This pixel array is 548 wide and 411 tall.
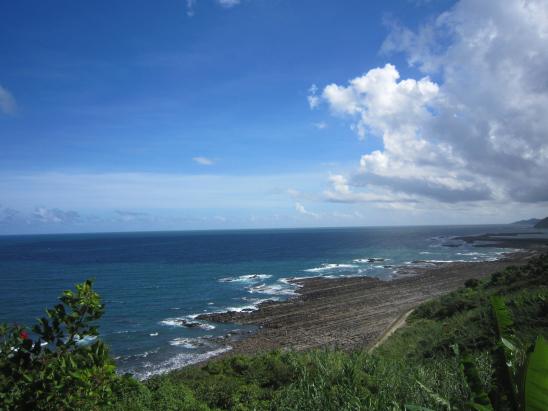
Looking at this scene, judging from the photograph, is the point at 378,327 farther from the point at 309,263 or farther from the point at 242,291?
the point at 309,263

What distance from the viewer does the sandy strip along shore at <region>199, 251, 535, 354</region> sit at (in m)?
30.0

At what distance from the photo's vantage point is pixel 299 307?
40.9m

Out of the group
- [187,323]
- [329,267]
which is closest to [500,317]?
[187,323]

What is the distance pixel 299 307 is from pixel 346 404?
35152 mm

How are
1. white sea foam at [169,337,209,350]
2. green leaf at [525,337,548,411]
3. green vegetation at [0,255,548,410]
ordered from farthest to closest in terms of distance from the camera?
white sea foam at [169,337,209,350] → green vegetation at [0,255,548,410] → green leaf at [525,337,548,411]

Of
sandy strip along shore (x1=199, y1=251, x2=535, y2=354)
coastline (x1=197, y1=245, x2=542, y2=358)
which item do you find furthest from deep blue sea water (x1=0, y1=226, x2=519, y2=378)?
sandy strip along shore (x1=199, y1=251, x2=535, y2=354)

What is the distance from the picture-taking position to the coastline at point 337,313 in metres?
29.7

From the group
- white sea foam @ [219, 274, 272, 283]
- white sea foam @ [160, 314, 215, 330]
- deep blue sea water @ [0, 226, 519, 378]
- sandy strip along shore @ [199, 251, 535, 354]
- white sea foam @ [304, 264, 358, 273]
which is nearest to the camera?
deep blue sea water @ [0, 226, 519, 378]

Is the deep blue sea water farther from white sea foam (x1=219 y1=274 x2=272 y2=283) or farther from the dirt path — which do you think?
the dirt path

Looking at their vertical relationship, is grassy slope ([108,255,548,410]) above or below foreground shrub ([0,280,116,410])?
below

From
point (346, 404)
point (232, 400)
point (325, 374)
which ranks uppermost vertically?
point (346, 404)

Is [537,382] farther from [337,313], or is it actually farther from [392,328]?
[337,313]

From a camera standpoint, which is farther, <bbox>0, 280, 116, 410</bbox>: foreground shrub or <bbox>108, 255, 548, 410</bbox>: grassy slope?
<bbox>108, 255, 548, 410</bbox>: grassy slope

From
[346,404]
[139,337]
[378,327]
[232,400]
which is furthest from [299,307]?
[346,404]
